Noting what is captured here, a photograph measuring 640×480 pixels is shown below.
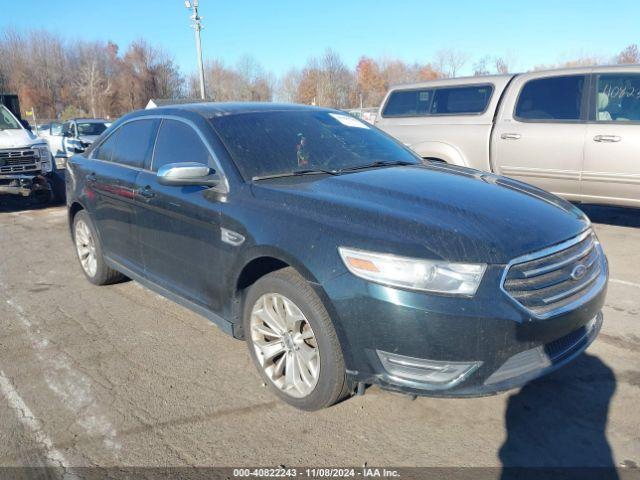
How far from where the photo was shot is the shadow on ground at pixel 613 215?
7.52 meters

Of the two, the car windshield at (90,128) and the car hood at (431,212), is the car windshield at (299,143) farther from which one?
the car windshield at (90,128)

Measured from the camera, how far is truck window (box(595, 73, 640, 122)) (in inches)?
243

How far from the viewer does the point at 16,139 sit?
31.6 ft

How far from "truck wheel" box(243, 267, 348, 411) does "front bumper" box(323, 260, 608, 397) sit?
5.0 inches

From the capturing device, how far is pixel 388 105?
8.38 meters

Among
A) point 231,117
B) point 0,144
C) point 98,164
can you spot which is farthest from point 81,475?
point 0,144

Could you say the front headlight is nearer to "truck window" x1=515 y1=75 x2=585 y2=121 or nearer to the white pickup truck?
the white pickup truck

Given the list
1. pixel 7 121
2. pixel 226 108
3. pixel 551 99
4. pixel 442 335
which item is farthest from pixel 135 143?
pixel 7 121

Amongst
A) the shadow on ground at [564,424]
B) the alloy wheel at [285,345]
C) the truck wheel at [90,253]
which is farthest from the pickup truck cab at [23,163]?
the shadow on ground at [564,424]

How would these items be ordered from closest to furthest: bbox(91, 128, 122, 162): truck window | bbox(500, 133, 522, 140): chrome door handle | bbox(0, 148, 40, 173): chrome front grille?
1. bbox(91, 128, 122, 162): truck window
2. bbox(500, 133, 522, 140): chrome door handle
3. bbox(0, 148, 40, 173): chrome front grille

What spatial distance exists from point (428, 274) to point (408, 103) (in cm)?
621

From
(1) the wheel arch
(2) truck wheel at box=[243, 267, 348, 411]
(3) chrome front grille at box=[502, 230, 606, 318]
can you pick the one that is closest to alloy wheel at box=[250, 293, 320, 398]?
(2) truck wheel at box=[243, 267, 348, 411]

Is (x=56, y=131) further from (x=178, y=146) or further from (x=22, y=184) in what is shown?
(x=178, y=146)

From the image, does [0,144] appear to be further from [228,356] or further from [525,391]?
[525,391]
